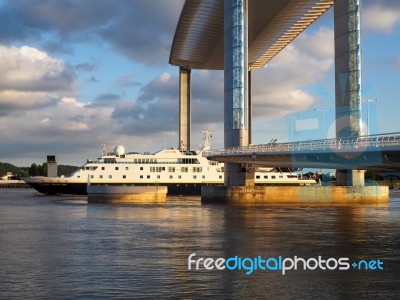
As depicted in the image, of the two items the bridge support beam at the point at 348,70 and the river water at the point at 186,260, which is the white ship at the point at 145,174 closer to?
the bridge support beam at the point at 348,70

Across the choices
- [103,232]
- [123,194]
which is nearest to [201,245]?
[103,232]

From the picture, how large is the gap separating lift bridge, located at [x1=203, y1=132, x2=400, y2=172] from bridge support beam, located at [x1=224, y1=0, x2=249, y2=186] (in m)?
2.65

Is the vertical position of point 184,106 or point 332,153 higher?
point 184,106

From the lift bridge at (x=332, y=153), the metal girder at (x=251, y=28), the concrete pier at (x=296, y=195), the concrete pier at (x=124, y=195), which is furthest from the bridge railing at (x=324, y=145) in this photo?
the metal girder at (x=251, y=28)

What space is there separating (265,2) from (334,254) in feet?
177

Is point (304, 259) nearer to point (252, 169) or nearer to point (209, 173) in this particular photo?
point (252, 169)

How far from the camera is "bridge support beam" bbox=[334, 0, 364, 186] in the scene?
5938 cm

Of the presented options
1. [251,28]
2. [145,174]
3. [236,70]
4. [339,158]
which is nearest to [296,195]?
[236,70]

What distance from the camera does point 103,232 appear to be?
3206 cm

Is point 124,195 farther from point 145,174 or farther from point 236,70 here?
point 145,174

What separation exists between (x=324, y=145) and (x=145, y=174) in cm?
5335

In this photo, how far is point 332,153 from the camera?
48.1 metres

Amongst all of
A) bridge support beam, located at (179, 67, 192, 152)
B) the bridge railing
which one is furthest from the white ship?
the bridge railing

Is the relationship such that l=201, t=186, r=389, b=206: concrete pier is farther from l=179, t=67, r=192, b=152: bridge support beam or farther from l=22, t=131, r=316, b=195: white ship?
l=179, t=67, r=192, b=152: bridge support beam
